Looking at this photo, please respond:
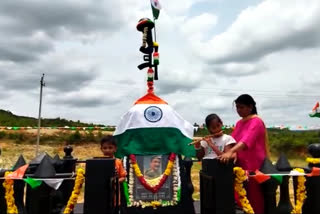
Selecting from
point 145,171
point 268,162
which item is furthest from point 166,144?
point 268,162

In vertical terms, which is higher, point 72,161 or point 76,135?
point 76,135

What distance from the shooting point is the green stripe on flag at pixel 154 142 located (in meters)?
5.12

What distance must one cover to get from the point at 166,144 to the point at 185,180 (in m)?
0.65

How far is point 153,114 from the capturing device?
513 centimetres

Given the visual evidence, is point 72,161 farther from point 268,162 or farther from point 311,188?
point 311,188

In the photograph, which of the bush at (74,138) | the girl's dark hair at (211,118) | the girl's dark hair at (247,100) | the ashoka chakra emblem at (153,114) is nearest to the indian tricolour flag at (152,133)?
the ashoka chakra emblem at (153,114)

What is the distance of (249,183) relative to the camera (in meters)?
3.80

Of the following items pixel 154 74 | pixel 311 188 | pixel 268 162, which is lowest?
pixel 311 188

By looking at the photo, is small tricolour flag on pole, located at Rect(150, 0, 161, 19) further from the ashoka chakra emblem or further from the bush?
the bush

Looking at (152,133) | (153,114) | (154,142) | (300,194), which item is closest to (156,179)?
(154,142)

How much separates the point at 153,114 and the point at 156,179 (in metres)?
0.96

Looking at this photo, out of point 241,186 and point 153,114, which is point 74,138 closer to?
point 153,114

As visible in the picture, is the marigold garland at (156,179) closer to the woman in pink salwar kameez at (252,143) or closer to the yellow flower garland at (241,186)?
the woman in pink salwar kameez at (252,143)

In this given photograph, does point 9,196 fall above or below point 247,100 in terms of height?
below
